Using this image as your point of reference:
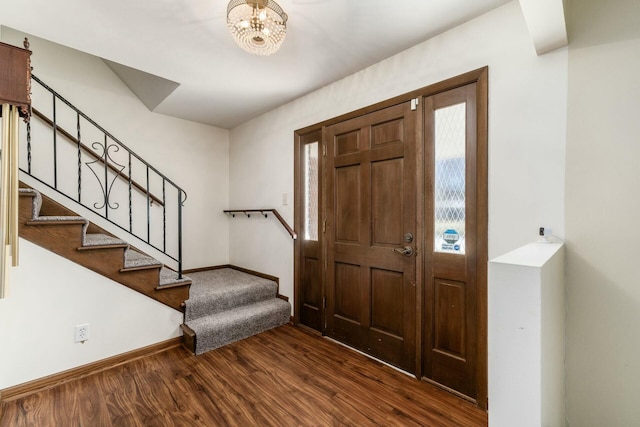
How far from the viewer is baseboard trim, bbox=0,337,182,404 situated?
5.99 ft

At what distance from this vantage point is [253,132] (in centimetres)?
367

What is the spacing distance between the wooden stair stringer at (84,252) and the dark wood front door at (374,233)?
1.50 metres

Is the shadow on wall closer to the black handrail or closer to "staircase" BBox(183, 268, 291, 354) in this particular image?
the black handrail

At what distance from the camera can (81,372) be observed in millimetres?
2057

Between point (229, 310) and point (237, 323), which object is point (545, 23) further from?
point (229, 310)

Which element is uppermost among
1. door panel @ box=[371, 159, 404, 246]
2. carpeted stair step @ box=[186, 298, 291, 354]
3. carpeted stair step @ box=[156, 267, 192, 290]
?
door panel @ box=[371, 159, 404, 246]

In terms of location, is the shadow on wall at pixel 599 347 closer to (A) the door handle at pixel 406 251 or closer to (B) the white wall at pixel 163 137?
(A) the door handle at pixel 406 251

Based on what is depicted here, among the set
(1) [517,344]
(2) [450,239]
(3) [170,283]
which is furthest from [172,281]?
(1) [517,344]

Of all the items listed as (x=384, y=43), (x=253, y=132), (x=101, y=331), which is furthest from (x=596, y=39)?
(x=101, y=331)

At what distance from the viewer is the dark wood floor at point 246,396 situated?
163 cm

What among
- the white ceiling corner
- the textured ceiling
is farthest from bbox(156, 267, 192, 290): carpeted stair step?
the white ceiling corner

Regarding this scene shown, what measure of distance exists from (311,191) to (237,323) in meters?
1.47

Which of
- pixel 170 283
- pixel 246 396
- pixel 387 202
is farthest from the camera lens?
pixel 170 283

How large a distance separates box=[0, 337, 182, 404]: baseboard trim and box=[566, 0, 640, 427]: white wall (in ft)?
9.53
